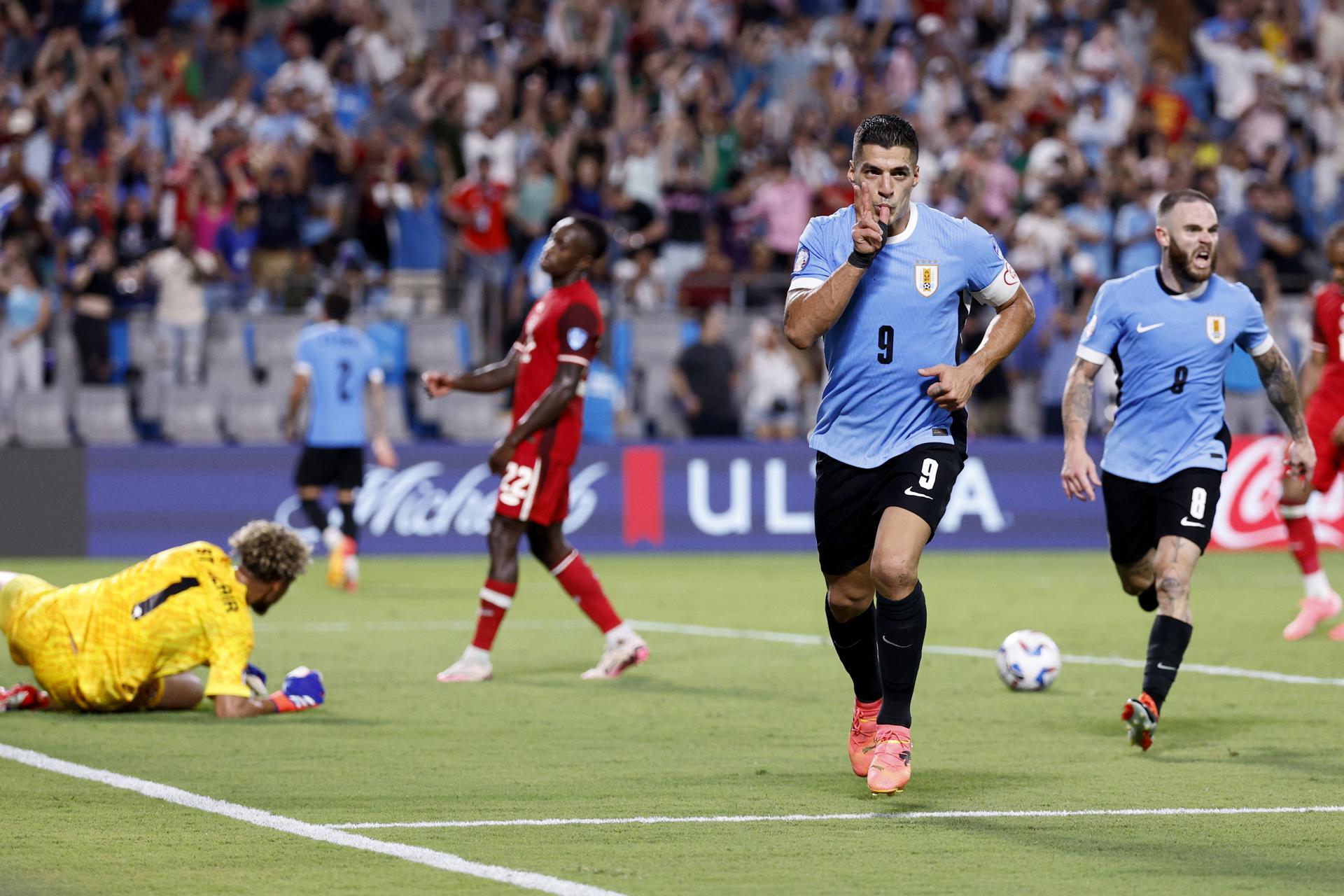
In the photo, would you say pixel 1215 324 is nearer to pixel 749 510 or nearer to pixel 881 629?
pixel 881 629

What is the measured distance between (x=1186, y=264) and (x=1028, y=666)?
8.19 feet

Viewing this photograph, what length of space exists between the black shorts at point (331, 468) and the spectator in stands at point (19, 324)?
443 cm

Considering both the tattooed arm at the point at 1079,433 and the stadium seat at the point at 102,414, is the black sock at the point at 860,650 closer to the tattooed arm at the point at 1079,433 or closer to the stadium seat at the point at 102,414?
the tattooed arm at the point at 1079,433

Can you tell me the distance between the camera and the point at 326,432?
16500 millimetres

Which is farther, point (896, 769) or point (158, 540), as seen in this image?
point (158, 540)

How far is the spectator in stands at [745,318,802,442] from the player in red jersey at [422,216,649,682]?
10.3 m

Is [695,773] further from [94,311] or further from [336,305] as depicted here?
[94,311]

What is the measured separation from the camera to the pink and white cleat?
12828mm

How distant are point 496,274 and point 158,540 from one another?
15.3 ft

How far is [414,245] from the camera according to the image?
69.8 ft

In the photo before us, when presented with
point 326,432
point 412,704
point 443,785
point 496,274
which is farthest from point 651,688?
point 496,274

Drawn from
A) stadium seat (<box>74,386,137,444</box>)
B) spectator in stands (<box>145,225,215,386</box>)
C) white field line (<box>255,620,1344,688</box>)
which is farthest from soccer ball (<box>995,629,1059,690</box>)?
stadium seat (<box>74,386,137,444</box>)

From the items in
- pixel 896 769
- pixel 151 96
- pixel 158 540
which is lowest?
pixel 158 540

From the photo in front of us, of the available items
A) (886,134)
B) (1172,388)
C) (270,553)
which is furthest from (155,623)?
(1172,388)
